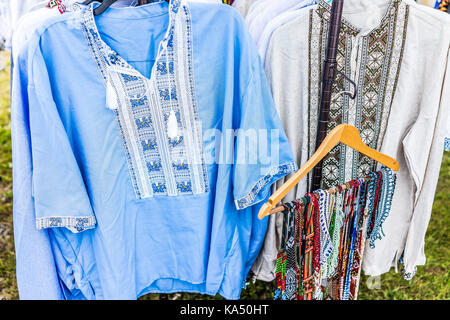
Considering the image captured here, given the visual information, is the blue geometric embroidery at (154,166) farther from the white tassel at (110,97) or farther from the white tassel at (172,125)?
the white tassel at (110,97)

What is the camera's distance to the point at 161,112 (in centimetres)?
121

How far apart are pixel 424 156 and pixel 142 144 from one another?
3.18ft

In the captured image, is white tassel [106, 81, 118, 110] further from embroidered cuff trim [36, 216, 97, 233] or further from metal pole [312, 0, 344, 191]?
metal pole [312, 0, 344, 191]

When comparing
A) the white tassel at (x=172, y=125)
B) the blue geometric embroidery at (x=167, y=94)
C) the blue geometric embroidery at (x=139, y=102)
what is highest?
the blue geometric embroidery at (x=167, y=94)

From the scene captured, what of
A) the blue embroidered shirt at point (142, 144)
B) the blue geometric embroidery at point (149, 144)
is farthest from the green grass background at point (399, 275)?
the blue geometric embroidery at point (149, 144)

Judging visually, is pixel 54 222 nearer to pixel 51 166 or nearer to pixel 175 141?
pixel 51 166

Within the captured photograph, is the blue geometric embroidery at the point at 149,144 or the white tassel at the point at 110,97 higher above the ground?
the white tassel at the point at 110,97

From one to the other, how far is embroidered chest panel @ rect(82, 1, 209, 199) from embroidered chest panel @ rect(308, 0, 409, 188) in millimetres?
408

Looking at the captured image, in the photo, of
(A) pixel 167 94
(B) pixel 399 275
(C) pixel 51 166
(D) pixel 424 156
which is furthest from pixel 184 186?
(B) pixel 399 275

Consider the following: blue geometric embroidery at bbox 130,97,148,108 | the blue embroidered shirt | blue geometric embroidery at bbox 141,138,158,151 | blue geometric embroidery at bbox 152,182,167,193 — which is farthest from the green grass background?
blue geometric embroidery at bbox 130,97,148,108

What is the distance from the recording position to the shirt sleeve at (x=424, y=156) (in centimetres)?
130

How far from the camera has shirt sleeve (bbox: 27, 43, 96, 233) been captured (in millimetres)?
1097

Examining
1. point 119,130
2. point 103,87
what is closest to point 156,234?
point 119,130

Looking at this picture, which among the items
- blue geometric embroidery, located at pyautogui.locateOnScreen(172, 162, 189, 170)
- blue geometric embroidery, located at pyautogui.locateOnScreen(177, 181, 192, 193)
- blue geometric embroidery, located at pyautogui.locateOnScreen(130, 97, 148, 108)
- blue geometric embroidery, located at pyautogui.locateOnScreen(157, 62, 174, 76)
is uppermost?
blue geometric embroidery, located at pyautogui.locateOnScreen(157, 62, 174, 76)
